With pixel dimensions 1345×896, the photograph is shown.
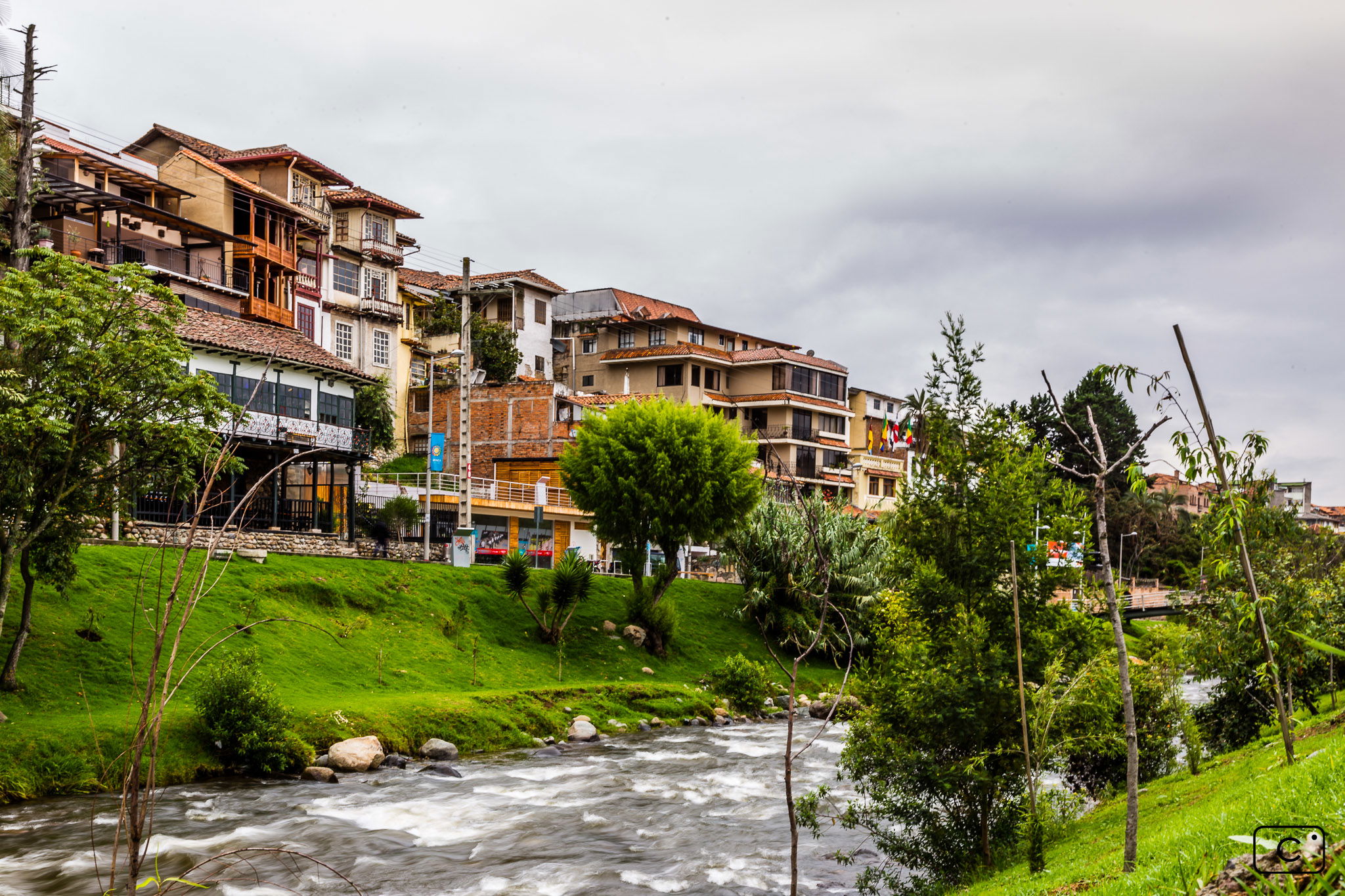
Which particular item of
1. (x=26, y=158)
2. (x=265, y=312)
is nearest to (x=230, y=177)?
(x=265, y=312)

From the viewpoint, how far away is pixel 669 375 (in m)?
94.2

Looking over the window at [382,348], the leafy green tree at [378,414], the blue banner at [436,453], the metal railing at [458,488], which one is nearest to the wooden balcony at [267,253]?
the leafy green tree at [378,414]

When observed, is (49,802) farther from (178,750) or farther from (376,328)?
(376,328)

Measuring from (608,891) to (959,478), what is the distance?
913 cm

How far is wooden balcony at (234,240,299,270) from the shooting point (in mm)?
66625

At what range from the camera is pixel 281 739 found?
27.8m

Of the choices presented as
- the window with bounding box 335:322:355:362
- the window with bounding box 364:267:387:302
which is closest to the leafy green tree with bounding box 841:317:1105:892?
the window with bounding box 335:322:355:362

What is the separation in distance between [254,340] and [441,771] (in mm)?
28306

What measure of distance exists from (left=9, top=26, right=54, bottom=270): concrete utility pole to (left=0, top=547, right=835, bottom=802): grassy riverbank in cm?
1027

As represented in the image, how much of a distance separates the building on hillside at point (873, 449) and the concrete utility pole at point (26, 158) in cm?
7482

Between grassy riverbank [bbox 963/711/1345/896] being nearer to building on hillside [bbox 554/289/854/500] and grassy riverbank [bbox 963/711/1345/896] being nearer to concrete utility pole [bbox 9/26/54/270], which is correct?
concrete utility pole [bbox 9/26/54/270]

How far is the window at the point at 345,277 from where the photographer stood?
78.8 meters

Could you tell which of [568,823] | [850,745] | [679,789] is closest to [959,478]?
[850,745]

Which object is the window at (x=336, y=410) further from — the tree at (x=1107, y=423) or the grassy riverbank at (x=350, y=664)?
the tree at (x=1107, y=423)
